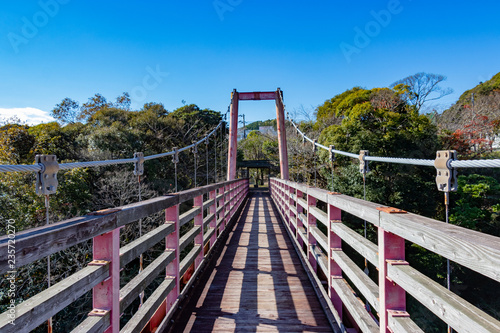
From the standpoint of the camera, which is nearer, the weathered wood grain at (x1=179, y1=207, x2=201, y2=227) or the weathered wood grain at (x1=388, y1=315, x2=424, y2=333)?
the weathered wood grain at (x1=388, y1=315, x2=424, y2=333)

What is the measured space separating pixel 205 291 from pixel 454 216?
11.4 metres

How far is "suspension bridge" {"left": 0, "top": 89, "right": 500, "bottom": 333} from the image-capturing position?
77 centimetres

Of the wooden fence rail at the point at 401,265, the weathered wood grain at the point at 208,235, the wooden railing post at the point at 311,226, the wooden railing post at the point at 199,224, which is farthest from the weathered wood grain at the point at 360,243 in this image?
the weathered wood grain at the point at 208,235

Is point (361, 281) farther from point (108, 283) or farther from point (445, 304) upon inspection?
point (108, 283)

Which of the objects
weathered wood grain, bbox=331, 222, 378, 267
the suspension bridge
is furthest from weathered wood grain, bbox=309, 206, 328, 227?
weathered wood grain, bbox=331, 222, 378, 267

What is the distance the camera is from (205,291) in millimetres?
2344

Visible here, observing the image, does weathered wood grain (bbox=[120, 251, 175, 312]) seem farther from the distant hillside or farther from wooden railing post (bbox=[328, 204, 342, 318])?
the distant hillside

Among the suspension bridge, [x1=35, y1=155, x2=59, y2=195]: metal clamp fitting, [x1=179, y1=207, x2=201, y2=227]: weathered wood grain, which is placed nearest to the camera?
the suspension bridge

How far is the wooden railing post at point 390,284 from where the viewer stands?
111 cm

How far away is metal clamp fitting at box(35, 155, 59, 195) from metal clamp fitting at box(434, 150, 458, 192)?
5.06ft

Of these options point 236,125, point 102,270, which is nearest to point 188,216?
point 102,270

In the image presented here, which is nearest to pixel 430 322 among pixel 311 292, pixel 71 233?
pixel 311 292

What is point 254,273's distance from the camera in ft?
9.11

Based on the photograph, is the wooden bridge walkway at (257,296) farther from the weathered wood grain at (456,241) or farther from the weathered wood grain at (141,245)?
the weathered wood grain at (456,241)
